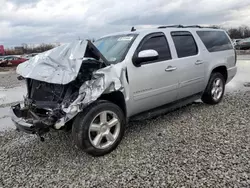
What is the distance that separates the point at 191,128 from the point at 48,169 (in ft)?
8.45

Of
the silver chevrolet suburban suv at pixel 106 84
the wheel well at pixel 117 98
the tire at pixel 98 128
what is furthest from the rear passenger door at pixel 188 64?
the tire at pixel 98 128

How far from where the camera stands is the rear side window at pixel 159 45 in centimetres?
435

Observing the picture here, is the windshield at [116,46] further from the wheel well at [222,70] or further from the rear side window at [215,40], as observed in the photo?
the wheel well at [222,70]

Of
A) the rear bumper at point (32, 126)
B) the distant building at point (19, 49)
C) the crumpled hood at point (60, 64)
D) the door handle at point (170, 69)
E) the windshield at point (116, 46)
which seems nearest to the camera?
the rear bumper at point (32, 126)

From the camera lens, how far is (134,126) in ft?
16.1

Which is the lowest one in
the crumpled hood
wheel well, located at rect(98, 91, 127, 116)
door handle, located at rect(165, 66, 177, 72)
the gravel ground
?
the gravel ground

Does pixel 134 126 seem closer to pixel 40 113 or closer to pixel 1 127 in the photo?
pixel 40 113

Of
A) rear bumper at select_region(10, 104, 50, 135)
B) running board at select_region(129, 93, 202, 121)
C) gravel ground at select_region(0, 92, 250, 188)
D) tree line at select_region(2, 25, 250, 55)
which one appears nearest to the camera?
gravel ground at select_region(0, 92, 250, 188)

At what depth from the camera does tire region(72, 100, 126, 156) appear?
339 centimetres

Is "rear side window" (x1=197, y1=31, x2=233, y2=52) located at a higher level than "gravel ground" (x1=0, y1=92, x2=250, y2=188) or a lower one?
higher

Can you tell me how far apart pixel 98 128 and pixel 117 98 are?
581mm

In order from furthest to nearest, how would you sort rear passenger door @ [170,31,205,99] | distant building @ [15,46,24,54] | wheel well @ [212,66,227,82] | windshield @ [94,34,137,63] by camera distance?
distant building @ [15,46,24,54], wheel well @ [212,66,227,82], rear passenger door @ [170,31,205,99], windshield @ [94,34,137,63]

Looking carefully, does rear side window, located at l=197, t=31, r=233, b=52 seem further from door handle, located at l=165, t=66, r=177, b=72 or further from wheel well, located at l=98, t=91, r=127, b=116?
wheel well, located at l=98, t=91, r=127, b=116

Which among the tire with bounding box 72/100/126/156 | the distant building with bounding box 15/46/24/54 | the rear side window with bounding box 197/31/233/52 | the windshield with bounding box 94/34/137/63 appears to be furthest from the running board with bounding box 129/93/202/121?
the distant building with bounding box 15/46/24/54
